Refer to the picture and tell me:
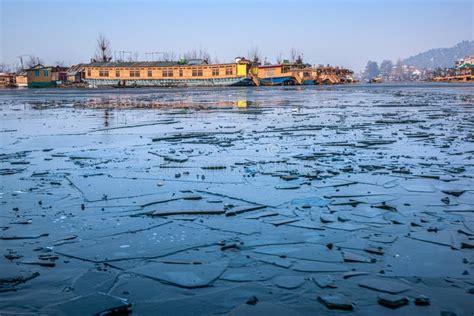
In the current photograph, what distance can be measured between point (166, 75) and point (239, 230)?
282ft

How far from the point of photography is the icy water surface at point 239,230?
3.69 metres

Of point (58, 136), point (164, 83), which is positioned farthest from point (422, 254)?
point (164, 83)

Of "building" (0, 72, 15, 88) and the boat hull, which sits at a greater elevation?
"building" (0, 72, 15, 88)

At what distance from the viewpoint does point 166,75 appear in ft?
291

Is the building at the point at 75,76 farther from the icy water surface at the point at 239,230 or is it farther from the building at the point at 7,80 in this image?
the icy water surface at the point at 239,230

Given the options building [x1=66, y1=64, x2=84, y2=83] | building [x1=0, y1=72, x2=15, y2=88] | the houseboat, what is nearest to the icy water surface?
the houseboat

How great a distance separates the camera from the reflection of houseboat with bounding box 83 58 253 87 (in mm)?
86419

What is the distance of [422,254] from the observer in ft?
14.9

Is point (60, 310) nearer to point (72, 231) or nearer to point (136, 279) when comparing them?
point (136, 279)

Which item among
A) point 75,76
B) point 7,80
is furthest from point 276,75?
point 7,80

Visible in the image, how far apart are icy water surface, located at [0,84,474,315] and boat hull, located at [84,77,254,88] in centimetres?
7666

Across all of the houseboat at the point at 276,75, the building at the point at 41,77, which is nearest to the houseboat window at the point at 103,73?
the building at the point at 41,77

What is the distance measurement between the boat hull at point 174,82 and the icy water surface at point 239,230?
76663 millimetres

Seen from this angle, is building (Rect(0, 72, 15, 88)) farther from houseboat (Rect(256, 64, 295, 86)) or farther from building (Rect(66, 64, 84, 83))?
houseboat (Rect(256, 64, 295, 86))
